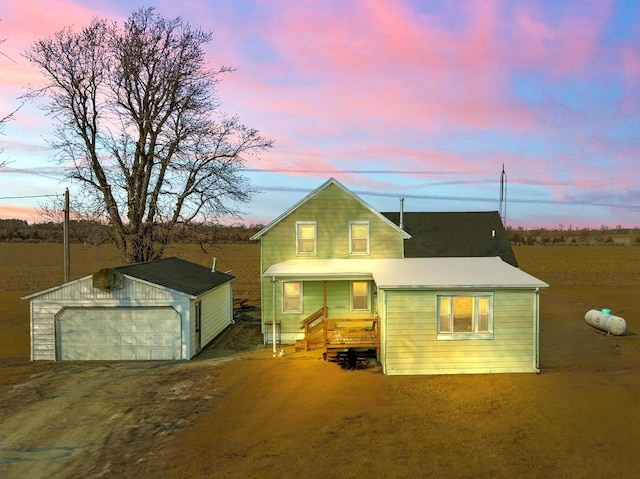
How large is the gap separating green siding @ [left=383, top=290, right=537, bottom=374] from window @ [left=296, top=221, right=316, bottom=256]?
6.46 meters

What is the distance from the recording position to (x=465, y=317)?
14062 mm

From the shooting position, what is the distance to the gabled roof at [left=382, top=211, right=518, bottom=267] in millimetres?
24656

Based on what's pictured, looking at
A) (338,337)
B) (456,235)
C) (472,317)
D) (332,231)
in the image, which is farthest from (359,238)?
(456,235)

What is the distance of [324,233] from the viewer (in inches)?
772

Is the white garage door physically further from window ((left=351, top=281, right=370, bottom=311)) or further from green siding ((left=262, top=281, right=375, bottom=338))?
window ((left=351, top=281, right=370, bottom=311))

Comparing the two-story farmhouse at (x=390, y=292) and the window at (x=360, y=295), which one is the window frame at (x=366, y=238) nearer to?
the two-story farmhouse at (x=390, y=292)

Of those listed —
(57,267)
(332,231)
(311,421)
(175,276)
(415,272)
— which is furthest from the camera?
(57,267)

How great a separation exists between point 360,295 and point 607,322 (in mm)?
12103

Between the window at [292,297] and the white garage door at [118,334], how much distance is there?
472cm

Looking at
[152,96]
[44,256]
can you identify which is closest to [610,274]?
[152,96]

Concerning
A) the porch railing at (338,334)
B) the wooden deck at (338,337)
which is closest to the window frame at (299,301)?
the porch railing at (338,334)

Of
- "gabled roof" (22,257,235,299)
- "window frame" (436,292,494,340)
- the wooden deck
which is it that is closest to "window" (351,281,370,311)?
the wooden deck

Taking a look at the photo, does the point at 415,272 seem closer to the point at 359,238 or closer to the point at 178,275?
the point at 359,238

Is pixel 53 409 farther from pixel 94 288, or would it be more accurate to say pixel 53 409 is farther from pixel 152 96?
pixel 152 96
